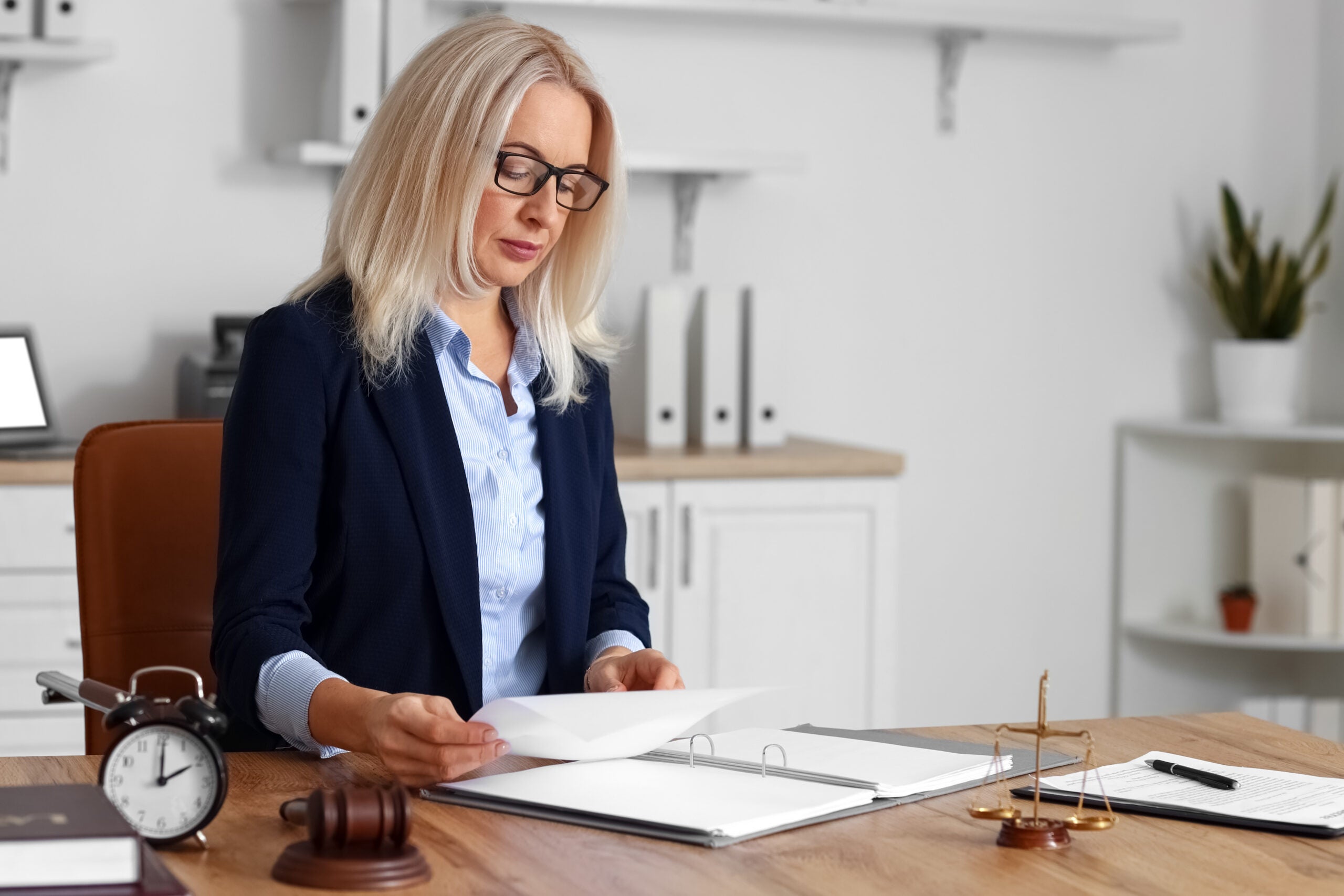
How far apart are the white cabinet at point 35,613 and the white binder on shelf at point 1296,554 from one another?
258cm

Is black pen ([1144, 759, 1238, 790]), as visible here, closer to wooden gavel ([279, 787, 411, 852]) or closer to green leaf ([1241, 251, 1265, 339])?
wooden gavel ([279, 787, 411, 852])

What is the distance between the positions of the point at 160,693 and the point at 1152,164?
283 centimetres

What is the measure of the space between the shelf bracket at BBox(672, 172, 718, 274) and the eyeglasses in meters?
1.77

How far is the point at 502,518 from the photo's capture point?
1.61m

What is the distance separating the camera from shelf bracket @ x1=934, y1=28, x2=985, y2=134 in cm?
354

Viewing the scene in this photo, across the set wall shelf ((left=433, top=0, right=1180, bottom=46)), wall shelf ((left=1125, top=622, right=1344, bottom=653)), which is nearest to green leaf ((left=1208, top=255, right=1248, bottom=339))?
wall shelf ((left=433, top=0, right=1180, bottom=46))

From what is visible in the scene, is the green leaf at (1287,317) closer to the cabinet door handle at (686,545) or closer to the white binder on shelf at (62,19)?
the cabinet door handle at (686,545)

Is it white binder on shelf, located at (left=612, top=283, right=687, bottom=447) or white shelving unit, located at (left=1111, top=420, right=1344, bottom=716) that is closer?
white binder on shelf, located at (left=612, top=283, right=687, bottom=447)

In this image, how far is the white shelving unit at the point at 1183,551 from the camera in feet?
12.6

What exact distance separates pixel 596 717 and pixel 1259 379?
9.20ft

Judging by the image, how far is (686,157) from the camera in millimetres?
3164

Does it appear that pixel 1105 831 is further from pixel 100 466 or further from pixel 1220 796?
pixel 100 466

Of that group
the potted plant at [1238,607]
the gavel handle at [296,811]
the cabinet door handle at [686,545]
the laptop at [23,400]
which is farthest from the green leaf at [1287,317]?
the gavel handle at [296,811]

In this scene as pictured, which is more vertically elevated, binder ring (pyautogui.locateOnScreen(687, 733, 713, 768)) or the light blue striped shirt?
the light blue striped shirt
